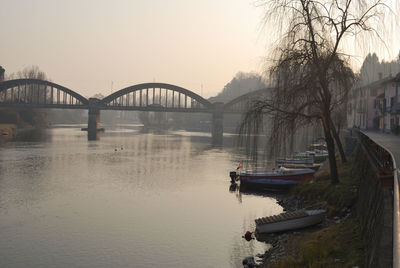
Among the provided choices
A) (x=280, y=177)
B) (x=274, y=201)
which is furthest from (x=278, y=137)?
(x=280, y=177)

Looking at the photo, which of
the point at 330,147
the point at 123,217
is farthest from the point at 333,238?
the point at 123,217

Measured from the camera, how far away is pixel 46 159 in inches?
2254

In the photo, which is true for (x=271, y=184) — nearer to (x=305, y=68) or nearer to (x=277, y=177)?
(x=277, y=177)

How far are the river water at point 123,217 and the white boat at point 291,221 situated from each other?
1.35 metres

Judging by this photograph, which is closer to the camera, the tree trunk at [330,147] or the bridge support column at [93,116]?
the tree trunk at [330,147]

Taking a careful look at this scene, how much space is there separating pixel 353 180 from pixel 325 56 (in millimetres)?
8473

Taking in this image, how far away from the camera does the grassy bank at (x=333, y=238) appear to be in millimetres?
14797

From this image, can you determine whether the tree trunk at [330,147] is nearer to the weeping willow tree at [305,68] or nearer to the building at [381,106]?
the weeping willow tree at [305,68]

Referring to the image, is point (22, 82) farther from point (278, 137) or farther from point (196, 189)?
point (278, 137)

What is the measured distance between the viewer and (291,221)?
2186cm

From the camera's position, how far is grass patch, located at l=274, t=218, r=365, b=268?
46.9ft

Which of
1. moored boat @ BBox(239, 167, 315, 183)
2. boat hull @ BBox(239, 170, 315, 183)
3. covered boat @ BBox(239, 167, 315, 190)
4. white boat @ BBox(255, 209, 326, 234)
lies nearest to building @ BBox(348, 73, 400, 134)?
moored boat @ BBox(239, 167, 315, 183)

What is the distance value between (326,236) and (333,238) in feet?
2.34

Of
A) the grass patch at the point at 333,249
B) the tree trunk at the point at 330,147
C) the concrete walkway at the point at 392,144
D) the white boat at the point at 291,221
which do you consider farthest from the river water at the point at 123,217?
the concrete walkway at the point at 392,144
